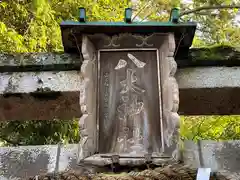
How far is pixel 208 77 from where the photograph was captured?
10.5ft

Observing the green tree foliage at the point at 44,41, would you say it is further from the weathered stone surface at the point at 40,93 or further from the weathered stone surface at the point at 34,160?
the weathered stone surface at the point at 34,160

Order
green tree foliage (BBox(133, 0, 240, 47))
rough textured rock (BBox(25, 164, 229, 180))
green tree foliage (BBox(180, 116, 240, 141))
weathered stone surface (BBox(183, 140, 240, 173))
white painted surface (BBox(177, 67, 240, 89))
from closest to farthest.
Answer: rough textured rock (BBox(25, 164, 229, 180)), weathered stone surface (BBox(183, 140, 240, 173)), white painted surface (BBox(177, 67, 240, 89)), green tree foliage (BBox(180, 116, 240, 141)), green tree foliage (BBox(133, 0, 240, 47))

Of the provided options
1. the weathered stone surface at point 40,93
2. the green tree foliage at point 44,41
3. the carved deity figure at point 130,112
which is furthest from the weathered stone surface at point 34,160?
the green tree foliage at point 44,41

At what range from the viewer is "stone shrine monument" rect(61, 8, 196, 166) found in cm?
269

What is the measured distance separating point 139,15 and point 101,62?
480 cm

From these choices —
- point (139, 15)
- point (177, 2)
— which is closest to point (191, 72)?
point (177, 2)

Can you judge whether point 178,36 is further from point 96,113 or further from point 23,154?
point 23,154

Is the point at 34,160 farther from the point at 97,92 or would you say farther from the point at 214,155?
the point at 214,155

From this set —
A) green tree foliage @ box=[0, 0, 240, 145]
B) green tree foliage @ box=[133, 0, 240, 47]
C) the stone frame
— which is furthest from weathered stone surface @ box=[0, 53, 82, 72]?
green tree foliage @ box=[133, 0, 240, 47]

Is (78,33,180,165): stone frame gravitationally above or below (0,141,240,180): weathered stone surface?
above

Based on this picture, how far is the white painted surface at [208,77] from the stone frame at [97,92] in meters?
0.29

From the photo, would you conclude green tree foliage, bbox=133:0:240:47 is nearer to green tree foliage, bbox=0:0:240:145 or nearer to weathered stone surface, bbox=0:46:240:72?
green tree foliage, bbox=0:0:240:145

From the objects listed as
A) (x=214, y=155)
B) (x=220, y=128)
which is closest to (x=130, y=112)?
(x=214, y=155)

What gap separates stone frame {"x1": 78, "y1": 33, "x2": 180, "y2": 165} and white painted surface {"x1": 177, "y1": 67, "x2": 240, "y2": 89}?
289 mm
